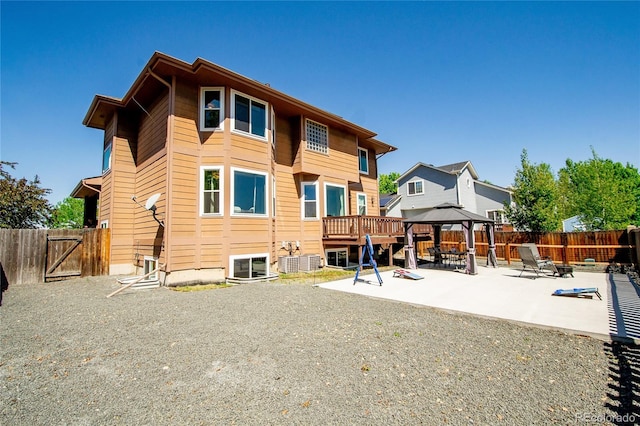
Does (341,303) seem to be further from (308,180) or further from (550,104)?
(550,104)

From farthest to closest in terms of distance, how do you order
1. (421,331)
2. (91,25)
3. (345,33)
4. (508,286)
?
1. (345,33)
2. (91,25)
3. (508,286)
4. (421,331)

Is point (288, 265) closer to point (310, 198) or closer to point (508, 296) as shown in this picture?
point (310, 198)

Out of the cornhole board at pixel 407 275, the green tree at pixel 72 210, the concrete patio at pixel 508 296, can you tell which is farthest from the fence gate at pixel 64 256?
the green tree at pixel 72 210

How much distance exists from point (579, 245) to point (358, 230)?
450 inches

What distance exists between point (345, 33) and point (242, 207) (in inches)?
331

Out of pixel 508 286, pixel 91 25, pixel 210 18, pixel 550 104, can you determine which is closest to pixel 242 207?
pixel 210 18

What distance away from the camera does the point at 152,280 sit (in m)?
8.96

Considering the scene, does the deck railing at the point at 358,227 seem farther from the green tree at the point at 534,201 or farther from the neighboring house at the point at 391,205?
the neighboring house at the point at 391,205

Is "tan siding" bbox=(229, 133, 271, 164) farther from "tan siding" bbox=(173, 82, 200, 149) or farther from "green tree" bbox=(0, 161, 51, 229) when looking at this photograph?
"green tree" bbox=(0, 161, 51, 229)

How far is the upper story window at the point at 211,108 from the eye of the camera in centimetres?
994

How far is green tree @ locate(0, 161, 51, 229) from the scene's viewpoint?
→ 15133mm

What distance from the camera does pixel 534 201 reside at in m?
17.1

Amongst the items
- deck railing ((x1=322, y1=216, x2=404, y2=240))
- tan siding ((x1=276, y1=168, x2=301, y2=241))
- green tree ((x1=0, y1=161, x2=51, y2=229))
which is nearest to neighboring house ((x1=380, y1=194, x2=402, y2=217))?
deck railing ((x1=322, y1=216, x2=404, y2=240))

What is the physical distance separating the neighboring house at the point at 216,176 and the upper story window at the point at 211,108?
4 centimetres
